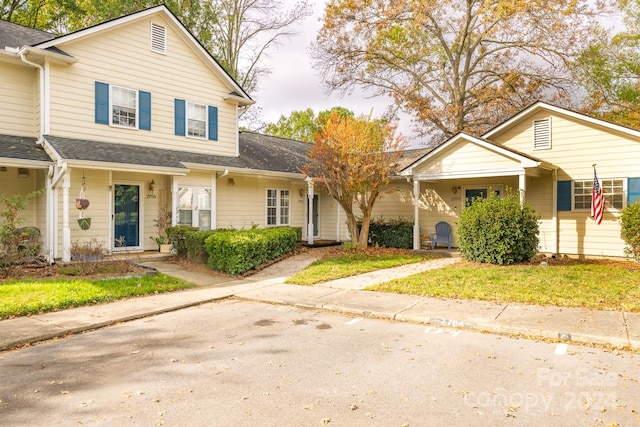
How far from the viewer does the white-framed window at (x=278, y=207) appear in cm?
1766

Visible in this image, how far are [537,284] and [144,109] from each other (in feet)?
40.8

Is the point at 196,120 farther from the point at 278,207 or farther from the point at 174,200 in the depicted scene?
the point at 278,207

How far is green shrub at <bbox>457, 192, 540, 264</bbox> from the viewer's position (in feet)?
38.6

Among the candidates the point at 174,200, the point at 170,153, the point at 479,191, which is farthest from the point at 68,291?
the point at 479,191

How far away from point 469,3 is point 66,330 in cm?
2281

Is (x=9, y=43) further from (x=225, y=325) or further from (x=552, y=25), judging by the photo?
(x=552, y=25)

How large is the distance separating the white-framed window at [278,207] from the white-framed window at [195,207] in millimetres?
3120

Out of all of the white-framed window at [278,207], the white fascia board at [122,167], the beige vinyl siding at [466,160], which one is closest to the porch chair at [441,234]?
the beige vinyl siding at [466,160]

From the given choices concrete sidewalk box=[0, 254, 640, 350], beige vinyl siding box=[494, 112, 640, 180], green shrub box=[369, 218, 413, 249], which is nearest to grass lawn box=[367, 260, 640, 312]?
concrete sidewalk box=[0, 254, 640, 350]

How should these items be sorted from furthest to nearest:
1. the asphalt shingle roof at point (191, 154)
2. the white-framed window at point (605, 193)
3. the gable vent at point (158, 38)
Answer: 1. the gable vent at point (158, 38)
2. the white-framed window at point (605, 193)
3. the asphalt shingle roof at point (191, 154)

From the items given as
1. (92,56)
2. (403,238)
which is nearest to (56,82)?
(92,56)

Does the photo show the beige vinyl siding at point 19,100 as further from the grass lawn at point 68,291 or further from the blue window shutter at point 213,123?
the blue window shutter at point 213,123

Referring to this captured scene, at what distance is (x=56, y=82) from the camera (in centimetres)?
1188

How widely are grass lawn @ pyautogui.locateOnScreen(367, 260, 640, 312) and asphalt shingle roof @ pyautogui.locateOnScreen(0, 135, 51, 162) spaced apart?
917cm
